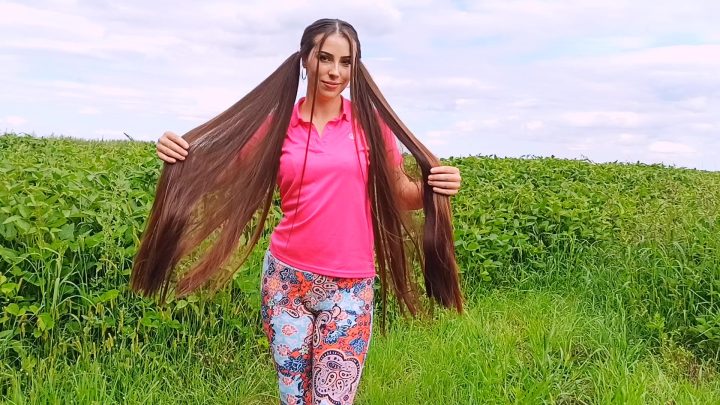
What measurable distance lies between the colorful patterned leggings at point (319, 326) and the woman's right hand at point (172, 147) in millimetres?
560

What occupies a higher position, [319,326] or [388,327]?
[319,326]

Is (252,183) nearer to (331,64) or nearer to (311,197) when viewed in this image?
(311,197)

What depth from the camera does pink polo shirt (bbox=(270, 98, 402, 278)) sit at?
8.76ft

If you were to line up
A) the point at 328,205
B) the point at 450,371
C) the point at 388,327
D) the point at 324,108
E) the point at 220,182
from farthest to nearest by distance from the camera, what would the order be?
the point at 388,327, the point at 450,371, the point at 220,182, the point at 324,108, the point at 328,205

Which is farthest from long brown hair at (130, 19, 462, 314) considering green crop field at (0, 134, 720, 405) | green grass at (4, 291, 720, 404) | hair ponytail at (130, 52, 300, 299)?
green grass at (4, 291, 720, 404)

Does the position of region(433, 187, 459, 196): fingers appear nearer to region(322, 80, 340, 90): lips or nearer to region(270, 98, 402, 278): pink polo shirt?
region(270, 98, 402, 278): pink polo shirt

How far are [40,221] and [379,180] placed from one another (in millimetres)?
2029

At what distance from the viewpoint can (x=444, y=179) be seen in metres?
2.85

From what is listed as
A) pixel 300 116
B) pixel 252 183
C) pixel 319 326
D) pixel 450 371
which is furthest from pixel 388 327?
pixel 300 116

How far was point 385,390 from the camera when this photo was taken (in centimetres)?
421

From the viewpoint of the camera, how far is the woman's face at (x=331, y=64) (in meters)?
2.71

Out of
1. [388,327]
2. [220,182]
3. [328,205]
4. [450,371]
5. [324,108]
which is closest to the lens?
[328,205]

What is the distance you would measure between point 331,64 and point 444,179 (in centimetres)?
64

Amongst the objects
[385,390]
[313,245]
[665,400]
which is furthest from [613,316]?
[313,245]
